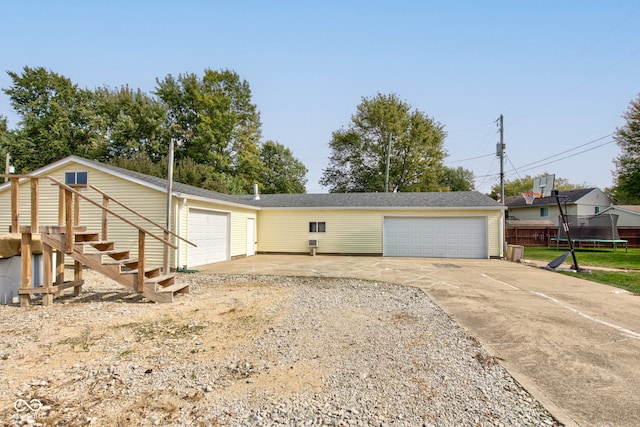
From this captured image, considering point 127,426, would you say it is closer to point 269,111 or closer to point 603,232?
point 603,232

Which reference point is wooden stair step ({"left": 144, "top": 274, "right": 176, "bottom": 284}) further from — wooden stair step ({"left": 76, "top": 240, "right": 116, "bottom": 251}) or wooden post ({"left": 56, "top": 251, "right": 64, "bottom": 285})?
wooden post ({"left": 56, "top": 251, "right": 64, "bottom": 285})

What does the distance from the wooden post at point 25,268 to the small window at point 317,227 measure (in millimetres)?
12216

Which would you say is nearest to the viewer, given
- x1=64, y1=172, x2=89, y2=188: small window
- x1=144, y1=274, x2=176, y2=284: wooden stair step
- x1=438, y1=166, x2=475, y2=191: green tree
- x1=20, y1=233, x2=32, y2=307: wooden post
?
x1=20, y1=233, x2=32, y2=307: wooden post

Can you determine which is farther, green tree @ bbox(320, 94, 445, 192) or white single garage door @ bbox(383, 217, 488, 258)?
green tree @ bbox(320, 94, 445, 192)

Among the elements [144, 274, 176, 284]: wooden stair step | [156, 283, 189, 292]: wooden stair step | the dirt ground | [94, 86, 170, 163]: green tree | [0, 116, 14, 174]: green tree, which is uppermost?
[94, 86, 170, 163]: green tree

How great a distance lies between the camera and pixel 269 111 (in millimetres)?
33625

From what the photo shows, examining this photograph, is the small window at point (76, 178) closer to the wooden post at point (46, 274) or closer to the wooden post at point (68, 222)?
the wooden post at point (46, 274)

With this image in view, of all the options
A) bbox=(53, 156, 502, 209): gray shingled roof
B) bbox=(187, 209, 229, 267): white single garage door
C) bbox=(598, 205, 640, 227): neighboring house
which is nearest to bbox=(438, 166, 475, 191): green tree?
bbox=(598, 205, 640, 227): neighboring house

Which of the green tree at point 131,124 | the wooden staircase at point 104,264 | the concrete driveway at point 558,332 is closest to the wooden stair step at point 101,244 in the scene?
the wooden staircase at point 104,264

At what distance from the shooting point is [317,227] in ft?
56.8

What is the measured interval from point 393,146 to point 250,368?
3138 cm

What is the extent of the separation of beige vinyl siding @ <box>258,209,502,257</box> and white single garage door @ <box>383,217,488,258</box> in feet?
→ 1.03

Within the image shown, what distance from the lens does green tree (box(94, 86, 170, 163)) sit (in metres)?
27.0
